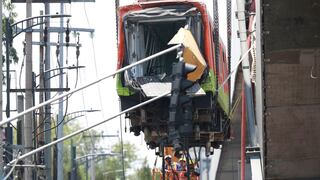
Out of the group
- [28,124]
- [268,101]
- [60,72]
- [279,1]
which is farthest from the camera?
[60,72]

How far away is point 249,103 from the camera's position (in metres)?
21.6

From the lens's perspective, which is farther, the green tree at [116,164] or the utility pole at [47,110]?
the green tree at [116,164]

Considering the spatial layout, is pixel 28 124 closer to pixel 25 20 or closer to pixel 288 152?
pixel 25 20

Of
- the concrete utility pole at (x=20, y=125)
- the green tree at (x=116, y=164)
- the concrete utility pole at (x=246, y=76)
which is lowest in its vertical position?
the green tree at (x=116, y=164)

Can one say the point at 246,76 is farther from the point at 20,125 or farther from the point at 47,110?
the point at 47,110

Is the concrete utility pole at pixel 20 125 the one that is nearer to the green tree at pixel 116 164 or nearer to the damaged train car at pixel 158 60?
the damaged train car at pixel 158 60

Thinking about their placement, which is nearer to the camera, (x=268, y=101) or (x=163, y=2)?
(x=268, y=101)

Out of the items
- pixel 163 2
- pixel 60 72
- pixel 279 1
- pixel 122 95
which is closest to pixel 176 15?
pixel 163 2

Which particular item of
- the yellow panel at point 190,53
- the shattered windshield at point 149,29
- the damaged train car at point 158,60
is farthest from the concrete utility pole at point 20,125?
the yellow panel at point 190,53

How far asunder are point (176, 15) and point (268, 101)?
2.84 meters

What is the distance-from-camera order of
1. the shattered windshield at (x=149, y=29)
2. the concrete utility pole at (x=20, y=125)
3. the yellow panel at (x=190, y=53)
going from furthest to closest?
the concrete utility pole at (x=20, y=125) → the shattered windshield at (x=149, y=29) → the yellow panel at (x=190, y=53)

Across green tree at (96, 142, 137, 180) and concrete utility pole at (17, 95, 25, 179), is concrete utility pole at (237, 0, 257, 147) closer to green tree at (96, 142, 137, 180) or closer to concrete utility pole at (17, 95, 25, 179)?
concrete utility pole at (17, 95, 25, 179)

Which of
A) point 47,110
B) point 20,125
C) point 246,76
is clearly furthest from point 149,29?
point 47,110

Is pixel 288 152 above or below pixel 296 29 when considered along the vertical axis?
below
